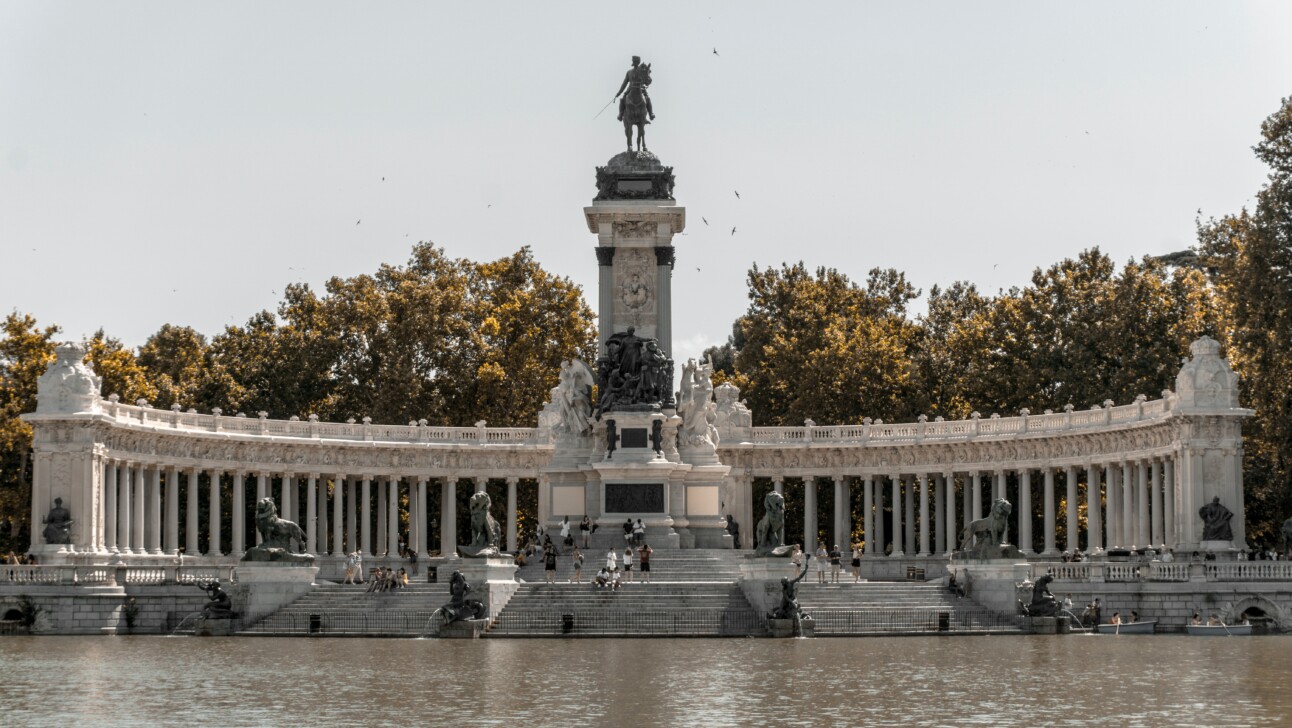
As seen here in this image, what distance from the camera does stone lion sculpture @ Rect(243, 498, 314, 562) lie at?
2499 inches

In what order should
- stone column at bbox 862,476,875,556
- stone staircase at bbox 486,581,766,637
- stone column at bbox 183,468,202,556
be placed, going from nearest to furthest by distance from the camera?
1. stone staircase at bbox 486,581,766,637
2. stone column at bbox 183,468,202,556
3. stone column at bbox 862,476,875,556

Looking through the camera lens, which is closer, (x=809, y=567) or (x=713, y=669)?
(x=713, y=669)

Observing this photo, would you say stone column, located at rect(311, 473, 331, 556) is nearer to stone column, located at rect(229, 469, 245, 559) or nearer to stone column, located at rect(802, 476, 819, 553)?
stone column, located at rect(229, 469, 245, 559)

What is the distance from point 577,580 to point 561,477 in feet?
37.8

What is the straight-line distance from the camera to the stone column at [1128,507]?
84.4 m

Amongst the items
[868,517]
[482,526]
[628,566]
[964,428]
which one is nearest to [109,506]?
[482,526]

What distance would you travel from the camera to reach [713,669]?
44.9 metres

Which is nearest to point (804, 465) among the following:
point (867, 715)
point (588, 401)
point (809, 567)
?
point (588, 401)

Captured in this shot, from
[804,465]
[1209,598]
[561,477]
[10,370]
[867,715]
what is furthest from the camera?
[804,465]

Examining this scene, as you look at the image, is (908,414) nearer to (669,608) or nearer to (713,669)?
(669,608)

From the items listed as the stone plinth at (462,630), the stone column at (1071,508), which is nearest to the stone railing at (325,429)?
the stone column at (1071,508)

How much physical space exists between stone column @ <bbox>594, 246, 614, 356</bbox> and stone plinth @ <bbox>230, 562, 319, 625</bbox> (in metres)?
18.9

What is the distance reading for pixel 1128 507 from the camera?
84438 millimetres

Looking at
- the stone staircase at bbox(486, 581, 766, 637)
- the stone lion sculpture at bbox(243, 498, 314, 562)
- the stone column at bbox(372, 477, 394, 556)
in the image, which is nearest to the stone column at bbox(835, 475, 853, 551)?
the stone column at bbox(372, 477, 394, 556)
